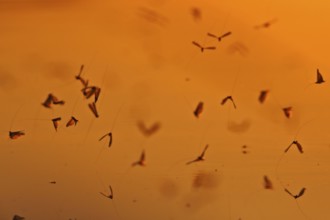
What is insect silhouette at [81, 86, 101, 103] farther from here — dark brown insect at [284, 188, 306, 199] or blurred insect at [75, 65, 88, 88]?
dark brown insect at [284, 188, 306, 199]

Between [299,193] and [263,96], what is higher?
[263,96]

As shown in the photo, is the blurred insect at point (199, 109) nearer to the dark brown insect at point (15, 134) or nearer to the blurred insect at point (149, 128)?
the blurred insect at point (149, 128)

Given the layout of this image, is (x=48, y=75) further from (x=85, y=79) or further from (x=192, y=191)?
(x=192, y=191)

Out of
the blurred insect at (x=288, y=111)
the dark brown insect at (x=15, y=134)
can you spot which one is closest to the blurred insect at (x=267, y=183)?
the blurred insect at (x=288, y=111)

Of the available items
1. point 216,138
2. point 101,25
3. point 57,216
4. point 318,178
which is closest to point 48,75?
point 101,25

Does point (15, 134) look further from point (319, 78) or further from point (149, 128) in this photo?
point (319, 78)

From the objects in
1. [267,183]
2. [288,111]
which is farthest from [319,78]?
[267,183]
